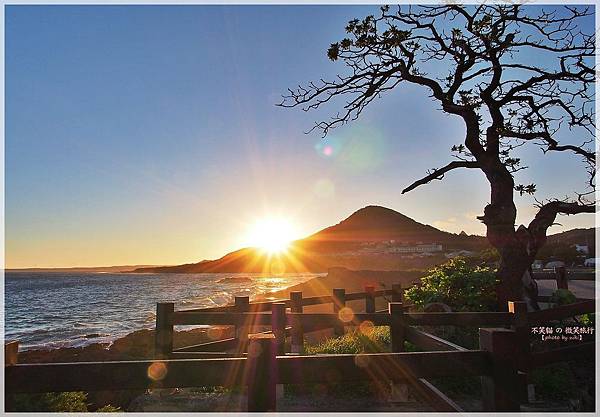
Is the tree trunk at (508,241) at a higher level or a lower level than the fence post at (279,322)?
higher

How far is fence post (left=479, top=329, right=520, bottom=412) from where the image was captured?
3.14 metres

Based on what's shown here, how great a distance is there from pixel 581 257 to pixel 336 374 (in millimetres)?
47212

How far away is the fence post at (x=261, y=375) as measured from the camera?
2.86 meters

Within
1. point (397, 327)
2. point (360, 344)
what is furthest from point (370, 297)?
point (397, 327)

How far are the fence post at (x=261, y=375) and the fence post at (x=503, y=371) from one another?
1638 mm

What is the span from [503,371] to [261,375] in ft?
5.90

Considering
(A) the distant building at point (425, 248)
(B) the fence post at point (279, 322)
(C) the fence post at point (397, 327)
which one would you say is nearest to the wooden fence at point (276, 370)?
(C) the fence post at point (397, 327)

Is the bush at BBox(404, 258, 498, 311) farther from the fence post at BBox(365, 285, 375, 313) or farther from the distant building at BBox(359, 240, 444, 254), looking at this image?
the distant building at BBox(359, 240, 444, 254)

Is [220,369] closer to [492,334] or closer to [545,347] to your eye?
[492,334]

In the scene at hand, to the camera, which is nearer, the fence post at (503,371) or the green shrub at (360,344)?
the fence post at (503,371)

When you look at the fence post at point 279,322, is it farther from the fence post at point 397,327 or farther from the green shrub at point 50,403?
the green shrub at point 50,403

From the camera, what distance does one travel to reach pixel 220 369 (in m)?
2.92

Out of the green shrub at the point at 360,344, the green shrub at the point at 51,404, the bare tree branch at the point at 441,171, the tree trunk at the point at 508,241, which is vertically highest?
the bare tree branch at the point at 441,171

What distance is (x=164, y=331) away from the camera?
6945mm
